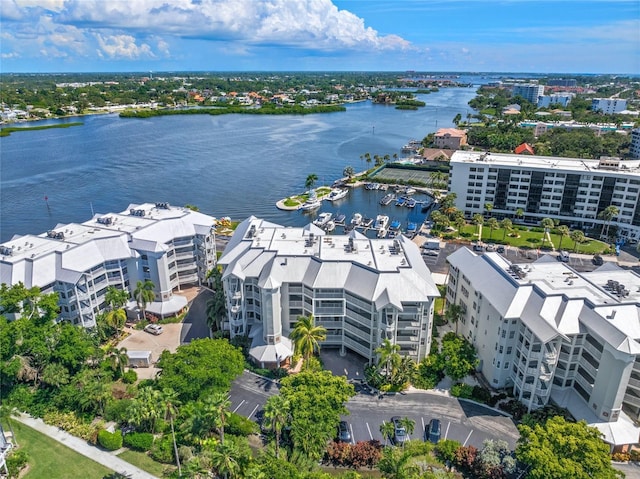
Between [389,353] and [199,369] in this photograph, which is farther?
[389,353]

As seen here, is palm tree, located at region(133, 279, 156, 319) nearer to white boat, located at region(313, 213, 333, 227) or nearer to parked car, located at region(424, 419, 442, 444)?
parked car, located at region(424, 419, 442, 444)

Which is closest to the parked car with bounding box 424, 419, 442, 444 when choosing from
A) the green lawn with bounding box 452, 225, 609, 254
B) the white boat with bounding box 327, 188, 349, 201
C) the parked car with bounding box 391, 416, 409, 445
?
the parked car with bounding box 391, 416, 409, 445

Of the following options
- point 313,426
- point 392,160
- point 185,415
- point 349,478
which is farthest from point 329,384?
point 392,160

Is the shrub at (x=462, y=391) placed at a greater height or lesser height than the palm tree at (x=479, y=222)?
lesser

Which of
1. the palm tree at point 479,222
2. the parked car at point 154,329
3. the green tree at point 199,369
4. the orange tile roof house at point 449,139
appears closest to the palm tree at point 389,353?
the green tree at point 199,369

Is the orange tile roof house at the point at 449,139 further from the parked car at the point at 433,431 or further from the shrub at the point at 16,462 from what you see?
the shrub at the point at 16,462

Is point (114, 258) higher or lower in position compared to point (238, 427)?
higher

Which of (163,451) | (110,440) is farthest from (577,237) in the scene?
(110,440)

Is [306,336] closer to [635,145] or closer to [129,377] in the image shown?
[129,377]

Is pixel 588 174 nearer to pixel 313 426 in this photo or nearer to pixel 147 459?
pixel 313 426
